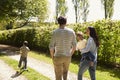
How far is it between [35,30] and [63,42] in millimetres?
23899

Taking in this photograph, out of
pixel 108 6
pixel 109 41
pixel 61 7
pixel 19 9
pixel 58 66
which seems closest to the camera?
pixel 58 66

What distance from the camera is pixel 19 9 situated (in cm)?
3516

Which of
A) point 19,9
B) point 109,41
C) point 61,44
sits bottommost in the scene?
A: point 109,41

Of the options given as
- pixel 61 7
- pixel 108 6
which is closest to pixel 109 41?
pixel 108 6

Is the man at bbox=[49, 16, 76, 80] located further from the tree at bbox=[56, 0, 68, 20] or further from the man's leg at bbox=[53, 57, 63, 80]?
the tree at bbox=[56, 0, 68, 20]

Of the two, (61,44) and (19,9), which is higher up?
(19,9)

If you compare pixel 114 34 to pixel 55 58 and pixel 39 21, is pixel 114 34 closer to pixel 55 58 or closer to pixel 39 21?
pixel 55 58

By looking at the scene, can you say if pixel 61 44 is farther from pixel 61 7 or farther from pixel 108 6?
pixel 61 7

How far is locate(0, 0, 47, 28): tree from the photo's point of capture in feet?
111

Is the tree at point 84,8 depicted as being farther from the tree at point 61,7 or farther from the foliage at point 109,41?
the foliage at point 109,41

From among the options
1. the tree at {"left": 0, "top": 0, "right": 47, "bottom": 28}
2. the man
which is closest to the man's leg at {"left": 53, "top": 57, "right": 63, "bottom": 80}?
the man

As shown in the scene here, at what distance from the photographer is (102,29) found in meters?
17.9

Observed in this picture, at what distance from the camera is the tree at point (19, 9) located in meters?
33.8

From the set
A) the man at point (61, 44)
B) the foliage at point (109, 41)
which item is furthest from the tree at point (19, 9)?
the man at point (61, 44)
